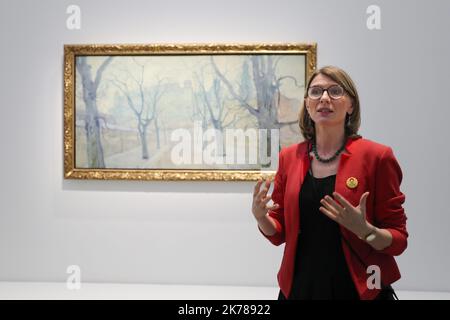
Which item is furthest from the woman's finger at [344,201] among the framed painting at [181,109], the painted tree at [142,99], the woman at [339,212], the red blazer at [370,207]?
the painted tree at [142,99]

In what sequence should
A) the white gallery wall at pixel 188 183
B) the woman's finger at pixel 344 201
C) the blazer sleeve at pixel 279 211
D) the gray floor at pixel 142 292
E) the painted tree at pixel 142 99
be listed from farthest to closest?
the painted tree at pixel 142 99 → the white gallery wall at pixel 188 183 → the gray floor at pixel 142 292 → the blazer sleeve at pixel 279 211 → the woman's finger at pixel 344 201

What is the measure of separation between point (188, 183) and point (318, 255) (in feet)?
6.53

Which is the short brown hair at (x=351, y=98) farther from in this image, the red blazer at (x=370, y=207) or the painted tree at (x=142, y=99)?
the painted tree at (x=142, y=99)

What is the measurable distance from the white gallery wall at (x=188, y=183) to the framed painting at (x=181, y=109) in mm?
103

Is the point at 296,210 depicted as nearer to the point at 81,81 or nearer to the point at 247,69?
the point at 247,69

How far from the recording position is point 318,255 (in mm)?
1498

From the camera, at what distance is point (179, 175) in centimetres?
335

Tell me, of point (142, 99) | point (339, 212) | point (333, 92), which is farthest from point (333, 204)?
point (142, 99)

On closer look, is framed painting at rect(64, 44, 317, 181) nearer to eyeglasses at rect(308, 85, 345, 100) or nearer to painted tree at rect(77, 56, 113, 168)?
painted tree at rect(77, 56, 113, 168)

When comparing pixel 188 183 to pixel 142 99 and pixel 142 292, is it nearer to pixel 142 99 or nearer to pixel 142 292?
pixel 142 99

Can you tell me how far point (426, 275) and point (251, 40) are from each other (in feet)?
7.14

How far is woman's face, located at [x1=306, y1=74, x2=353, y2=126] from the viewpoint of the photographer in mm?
1562

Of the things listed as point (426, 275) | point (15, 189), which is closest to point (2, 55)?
point (15, 189)

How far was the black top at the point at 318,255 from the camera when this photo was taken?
4.86 feet
